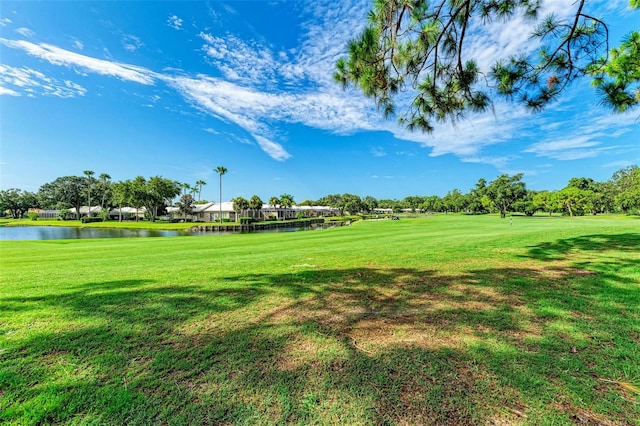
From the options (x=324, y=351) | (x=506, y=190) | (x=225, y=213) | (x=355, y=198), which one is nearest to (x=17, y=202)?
(x=225, y=213)

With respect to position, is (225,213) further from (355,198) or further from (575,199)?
(575,199)

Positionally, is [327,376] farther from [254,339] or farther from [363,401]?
[254,339]

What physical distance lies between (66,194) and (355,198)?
9577 centimetres

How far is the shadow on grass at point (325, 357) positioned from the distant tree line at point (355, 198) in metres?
54.9

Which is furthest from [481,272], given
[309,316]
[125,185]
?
[125,185]

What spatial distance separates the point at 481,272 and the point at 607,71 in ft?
17.0

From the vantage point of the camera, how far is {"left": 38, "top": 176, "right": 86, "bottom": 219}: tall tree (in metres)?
85.5

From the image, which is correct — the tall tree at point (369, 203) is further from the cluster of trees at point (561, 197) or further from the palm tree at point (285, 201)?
the palm tree at point (285, 201)

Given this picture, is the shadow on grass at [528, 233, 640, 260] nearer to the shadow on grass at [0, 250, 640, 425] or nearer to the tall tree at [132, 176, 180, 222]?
the shadow on grass at [0, 250, 640, 425]

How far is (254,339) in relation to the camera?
283 cm

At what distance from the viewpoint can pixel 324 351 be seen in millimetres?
2596

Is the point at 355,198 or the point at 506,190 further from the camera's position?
the point at 355,198

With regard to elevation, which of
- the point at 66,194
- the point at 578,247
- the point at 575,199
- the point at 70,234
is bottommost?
the point at 70,234

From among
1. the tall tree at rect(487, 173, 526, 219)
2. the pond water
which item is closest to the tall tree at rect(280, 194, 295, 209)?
the pond water
